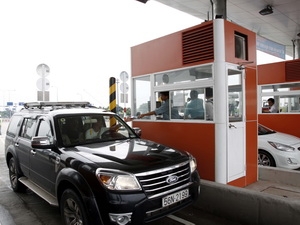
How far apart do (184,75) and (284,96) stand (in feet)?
18.6

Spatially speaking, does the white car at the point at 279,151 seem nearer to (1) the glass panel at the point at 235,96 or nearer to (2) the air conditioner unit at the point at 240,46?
(1) the glass panel at the point at 235,96

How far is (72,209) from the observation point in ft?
10.8

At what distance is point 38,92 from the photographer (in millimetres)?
8445

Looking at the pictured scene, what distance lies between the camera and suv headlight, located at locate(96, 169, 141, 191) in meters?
2.89

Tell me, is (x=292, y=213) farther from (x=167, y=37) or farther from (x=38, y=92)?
(x=38, y=92)

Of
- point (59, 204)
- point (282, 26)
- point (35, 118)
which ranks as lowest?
point (59, 204)

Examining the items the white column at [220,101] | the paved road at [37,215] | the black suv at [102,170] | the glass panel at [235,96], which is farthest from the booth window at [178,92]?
the paved road at [37,215]

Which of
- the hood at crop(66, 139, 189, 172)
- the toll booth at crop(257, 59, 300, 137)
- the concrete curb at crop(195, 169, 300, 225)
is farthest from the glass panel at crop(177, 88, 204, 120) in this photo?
the toll booth at crop(257, 59, 300, 137)

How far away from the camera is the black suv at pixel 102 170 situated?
114 inches

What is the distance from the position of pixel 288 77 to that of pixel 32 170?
8.71 meters

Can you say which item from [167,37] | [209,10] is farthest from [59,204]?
[209,10]

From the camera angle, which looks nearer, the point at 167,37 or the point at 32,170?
the point at 32,170

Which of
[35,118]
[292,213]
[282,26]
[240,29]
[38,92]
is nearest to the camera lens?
[292,213]

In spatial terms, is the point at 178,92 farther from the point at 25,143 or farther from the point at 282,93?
the point at 282,93
